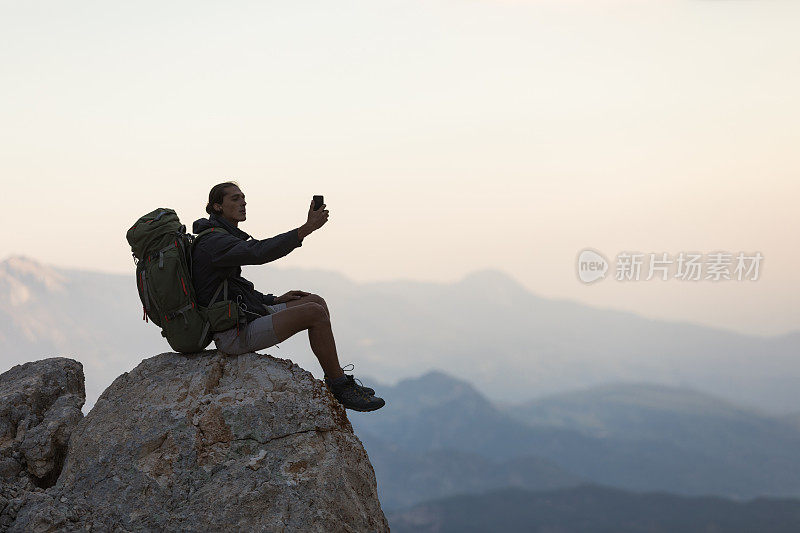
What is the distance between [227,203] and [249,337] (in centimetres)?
188

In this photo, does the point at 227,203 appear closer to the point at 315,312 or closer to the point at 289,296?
the point at 289,296

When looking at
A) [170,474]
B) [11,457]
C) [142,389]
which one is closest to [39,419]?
[11,457]

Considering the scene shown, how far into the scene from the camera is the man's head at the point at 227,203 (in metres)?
10.8

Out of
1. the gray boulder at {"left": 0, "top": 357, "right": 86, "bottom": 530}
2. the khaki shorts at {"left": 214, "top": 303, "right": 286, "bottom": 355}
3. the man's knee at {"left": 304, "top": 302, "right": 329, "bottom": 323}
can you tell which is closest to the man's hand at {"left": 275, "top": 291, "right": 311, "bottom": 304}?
the khaki shorts at {"left": 214, "top": 303, "right": 286, "bottom": 355}

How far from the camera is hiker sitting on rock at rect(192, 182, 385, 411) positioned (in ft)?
33.9

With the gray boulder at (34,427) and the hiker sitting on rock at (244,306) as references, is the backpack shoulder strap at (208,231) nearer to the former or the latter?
the hiker sitting on rock at (244,306)

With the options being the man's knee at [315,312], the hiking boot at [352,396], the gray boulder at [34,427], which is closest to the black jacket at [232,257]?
the man's knee at [315,312]

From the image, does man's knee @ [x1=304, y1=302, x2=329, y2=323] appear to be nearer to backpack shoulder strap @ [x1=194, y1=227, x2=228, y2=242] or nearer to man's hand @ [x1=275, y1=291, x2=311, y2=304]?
man's hand @ [x1=275, y1=291, x2=311, y2=304]

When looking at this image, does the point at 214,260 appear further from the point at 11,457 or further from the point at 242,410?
Result: the point at 11,457

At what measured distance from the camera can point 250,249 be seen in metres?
10.1

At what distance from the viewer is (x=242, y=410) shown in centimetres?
988

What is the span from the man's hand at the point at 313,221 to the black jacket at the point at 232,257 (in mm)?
99

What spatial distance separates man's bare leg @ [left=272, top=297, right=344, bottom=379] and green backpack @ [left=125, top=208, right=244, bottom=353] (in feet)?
2.01

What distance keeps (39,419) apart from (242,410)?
3314 millimetres
